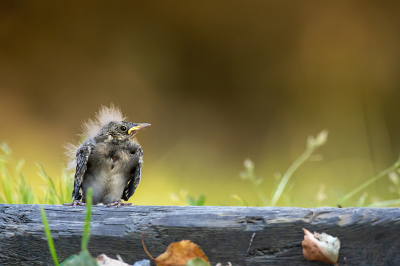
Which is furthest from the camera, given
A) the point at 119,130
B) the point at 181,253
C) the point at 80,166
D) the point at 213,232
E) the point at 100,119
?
the point at 100,119

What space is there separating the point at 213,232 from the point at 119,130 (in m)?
0.63

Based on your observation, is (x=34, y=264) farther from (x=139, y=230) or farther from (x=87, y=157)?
(x=87, y=157)

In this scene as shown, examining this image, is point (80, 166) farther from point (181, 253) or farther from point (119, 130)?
point (181, 253)

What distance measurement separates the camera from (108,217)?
3.20 feet

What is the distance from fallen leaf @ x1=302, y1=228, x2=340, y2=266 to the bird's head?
762 millimetres

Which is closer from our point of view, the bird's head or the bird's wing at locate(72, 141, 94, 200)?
the bird's wing at locate(72, 141, 94, 200)

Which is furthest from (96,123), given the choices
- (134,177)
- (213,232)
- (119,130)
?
(213,232)

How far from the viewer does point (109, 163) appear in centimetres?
135

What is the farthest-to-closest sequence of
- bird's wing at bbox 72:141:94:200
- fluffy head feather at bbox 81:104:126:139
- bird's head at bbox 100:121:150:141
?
fluffy head feather at bbox 81:104:126:139 < bird's head at bbox 100:121:150:141 < bird's wing at bbox 72:141:94:200

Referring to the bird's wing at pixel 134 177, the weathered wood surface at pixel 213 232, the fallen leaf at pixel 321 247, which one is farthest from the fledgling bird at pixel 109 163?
the fallen leaf at pixel 321 247

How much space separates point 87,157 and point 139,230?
0.43 m

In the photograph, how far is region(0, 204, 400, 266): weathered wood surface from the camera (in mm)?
882

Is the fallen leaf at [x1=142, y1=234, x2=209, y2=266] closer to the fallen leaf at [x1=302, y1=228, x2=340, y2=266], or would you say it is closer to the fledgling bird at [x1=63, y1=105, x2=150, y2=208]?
the fallen leaf at [x1=302, y1=228, x2=340, y2=266]

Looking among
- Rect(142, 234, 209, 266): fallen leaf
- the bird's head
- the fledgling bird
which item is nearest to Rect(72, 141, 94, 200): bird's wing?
the fledgling bird
